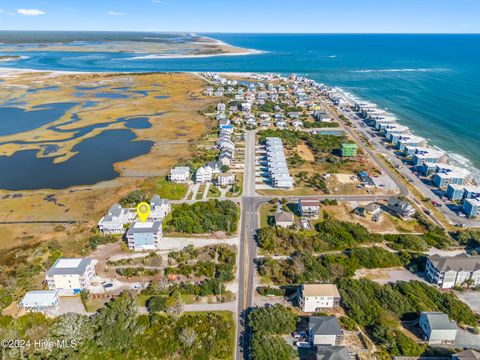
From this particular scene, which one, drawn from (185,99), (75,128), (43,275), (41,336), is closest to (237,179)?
(43,275)

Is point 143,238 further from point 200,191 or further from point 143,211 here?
point 200,191

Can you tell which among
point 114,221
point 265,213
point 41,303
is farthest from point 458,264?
point 41,303

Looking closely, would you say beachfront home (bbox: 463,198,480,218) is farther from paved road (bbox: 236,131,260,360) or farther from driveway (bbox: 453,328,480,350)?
paved road (bbox: 236,131,260,360)

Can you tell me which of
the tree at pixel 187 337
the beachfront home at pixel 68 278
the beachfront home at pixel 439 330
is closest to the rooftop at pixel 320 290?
the beachfront home at pixel 439 330

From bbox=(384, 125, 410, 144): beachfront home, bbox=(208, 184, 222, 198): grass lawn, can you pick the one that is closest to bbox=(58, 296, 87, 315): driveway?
bbox=(208, 184, 222, 198): grass lawn

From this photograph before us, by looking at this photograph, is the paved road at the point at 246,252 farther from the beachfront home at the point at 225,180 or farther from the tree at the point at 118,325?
the tree at the point at 118,325

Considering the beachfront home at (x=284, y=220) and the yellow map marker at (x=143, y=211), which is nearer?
the beachfront home at (x=284, y=220)

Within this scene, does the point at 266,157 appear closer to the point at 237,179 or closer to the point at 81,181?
the point at 237,179
